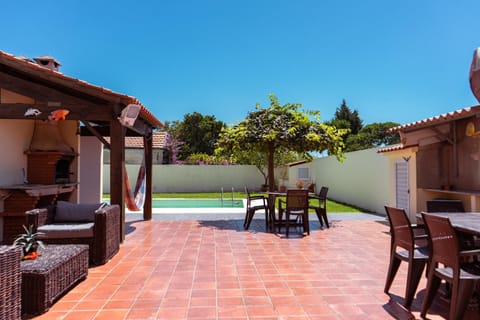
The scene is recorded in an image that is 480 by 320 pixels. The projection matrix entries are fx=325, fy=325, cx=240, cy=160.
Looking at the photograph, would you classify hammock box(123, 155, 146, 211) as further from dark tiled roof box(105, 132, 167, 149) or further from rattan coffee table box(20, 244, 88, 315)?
dark tiled roof box(105, 132, 167, 149)

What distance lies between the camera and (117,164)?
23.4 ft

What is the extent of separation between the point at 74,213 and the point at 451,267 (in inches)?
249

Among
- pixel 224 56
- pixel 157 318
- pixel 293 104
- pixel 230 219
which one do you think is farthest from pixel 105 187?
pixel 157 318

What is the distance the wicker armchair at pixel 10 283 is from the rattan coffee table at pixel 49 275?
0.74ft

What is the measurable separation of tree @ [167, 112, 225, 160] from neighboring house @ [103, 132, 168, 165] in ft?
26.2

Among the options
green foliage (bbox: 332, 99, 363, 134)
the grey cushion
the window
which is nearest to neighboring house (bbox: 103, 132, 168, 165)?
the window

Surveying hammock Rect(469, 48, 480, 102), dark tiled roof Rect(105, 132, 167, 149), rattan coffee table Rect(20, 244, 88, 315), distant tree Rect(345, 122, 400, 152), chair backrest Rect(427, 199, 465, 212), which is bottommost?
rattan coffee table Rect(20, 244, 88, 315)

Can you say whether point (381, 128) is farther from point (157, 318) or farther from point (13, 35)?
point (157, 318)

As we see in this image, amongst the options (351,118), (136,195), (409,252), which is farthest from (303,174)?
(351,118)

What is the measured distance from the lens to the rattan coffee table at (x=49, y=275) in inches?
143

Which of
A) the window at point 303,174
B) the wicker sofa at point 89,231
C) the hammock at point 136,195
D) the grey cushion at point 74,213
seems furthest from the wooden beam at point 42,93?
the window at point 303,174

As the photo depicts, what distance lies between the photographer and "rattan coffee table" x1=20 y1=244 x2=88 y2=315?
363 centimetres

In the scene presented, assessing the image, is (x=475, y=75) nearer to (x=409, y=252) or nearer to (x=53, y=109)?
(x=409, y=252)

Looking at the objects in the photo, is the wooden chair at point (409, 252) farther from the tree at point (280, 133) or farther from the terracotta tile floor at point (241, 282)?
the tree at point (280, 133)
